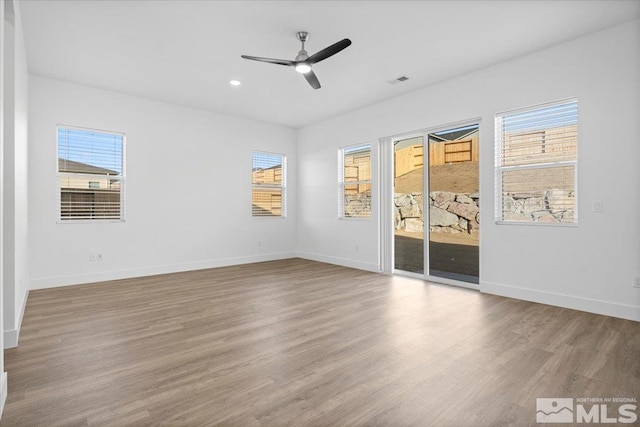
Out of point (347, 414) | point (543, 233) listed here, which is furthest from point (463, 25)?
point (347, 414)

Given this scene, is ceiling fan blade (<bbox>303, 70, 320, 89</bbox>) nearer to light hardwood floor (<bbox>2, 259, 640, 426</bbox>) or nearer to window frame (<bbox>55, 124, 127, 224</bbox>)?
light hardwood floor (<bbox>2, 259, 640, 426</bbox>)

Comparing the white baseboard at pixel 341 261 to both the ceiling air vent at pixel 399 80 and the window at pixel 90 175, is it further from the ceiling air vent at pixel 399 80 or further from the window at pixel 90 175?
the window at pixel 90 175

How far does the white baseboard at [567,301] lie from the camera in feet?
10.9

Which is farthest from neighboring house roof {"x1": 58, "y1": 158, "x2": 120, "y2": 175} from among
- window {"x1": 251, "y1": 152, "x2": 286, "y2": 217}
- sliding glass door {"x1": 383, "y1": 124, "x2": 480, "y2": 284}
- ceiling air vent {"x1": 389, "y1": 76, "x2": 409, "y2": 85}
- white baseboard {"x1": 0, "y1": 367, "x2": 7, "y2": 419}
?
sliding glass door {"x1": 383, "y1": 124, "x2": 480, "y2": 284}

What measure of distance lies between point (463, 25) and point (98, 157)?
5371mm

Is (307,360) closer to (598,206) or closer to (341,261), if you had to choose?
(598,206)

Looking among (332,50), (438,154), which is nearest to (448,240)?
(438,154)

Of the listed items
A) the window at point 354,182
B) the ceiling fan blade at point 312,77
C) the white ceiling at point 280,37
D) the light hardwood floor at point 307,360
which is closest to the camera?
the light hardwood floor at point 307,360

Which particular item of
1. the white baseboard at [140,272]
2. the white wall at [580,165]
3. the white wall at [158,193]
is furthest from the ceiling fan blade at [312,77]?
the white baseboard at [140,272]

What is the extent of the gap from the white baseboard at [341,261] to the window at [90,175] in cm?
365

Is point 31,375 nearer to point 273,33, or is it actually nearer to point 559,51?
point 273,33

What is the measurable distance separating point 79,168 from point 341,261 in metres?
4.66

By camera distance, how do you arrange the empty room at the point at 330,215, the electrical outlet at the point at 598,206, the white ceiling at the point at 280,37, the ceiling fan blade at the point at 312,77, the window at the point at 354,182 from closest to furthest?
1. the empty room at the point at 330,215
2. the white ceiling at the point at 280,37
3. the electrical outlet at the point at 598,206
4. the ceiling fan blade at the point at 312,77
5. the window at the point at 354,182

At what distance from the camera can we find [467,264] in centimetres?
505
